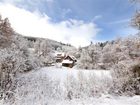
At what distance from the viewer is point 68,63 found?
5109 cm

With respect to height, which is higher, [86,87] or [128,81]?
[128,81]

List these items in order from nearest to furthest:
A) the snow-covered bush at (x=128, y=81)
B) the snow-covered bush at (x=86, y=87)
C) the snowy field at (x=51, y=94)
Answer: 1. the snowy field at (x=51, y=94)
2. the snow-covered bush at (x=86, y=87)
3. the snow-covered bush at (x=128, y=81)

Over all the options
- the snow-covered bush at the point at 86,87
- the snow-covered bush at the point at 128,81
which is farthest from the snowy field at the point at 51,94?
the snow-covered bush at the point at 128,81

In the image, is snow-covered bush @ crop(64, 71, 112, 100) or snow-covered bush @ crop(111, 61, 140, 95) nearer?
snow-covered bush @ crop(64, 71, 112, 100)

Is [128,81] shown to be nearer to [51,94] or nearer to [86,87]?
[86,87]

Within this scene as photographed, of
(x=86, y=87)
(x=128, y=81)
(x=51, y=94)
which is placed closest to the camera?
(x=51, y=94)

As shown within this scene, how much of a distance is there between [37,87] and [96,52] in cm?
3317

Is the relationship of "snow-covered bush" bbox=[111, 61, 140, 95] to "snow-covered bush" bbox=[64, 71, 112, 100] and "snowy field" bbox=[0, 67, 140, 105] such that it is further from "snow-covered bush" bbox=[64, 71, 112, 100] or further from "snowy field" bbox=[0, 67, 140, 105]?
"snowy field" bbox=[0, 67, 140, 105]

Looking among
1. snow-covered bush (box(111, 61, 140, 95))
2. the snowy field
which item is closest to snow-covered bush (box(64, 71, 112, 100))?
the snowy field

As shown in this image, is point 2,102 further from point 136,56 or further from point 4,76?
point 136,56

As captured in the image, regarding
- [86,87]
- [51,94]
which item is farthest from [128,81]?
[51,94]

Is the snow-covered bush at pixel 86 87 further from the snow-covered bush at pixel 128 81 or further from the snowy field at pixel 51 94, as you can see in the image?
the snow-covered bush at pixel 128 81

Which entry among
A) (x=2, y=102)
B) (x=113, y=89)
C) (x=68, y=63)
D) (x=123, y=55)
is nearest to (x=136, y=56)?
(x=123, y=55)

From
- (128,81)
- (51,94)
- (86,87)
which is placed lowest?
(51,94)
